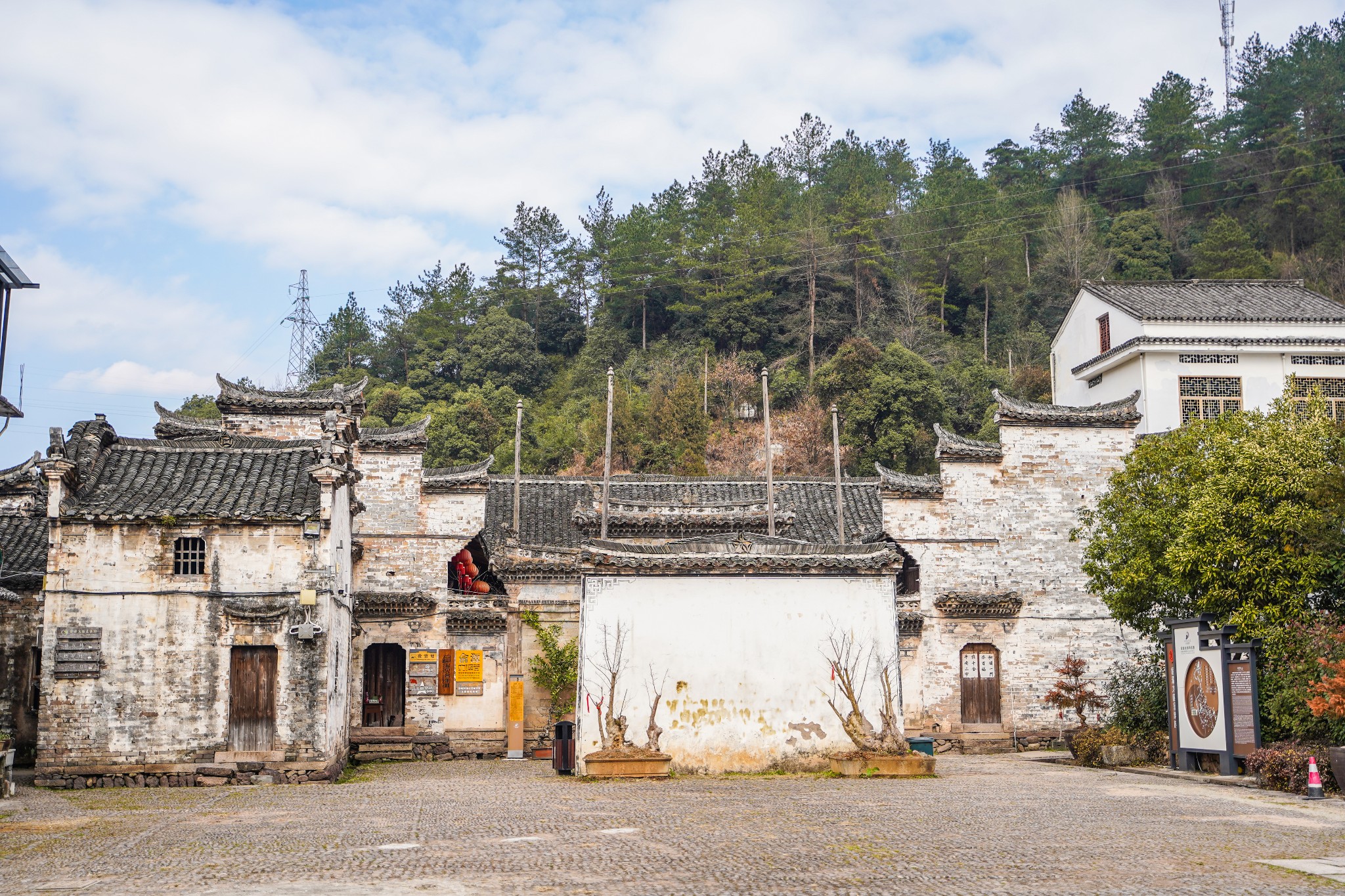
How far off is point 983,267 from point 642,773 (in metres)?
44.7

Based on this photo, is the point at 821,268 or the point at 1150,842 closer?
the point at 1150,842

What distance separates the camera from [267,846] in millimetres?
12172

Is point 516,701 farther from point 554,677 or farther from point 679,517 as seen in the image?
point 679,517

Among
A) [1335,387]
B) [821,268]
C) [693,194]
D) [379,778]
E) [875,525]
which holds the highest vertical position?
[693,194]

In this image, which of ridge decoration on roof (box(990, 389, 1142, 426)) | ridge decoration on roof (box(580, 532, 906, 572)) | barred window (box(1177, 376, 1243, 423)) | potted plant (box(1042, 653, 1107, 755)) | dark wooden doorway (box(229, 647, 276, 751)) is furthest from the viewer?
barred window (box(1177, 376, 1243, 423))

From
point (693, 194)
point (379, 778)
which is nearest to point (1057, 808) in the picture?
point (379, 778)

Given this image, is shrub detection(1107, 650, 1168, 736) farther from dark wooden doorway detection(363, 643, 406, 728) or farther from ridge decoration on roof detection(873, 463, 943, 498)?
dark wooden doorway detection(363, 643, 406, 728)

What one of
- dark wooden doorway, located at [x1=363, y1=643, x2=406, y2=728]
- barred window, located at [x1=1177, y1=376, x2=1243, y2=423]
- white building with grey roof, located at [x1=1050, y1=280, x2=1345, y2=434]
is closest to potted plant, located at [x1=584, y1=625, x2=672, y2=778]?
dark wooden doorway, located at [x1=363, y1=643, x2=406, y2=728]

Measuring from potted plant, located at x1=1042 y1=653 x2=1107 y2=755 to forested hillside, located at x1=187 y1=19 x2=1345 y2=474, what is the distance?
18.4 metres

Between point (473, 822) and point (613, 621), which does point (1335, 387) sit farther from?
point (473, 822)

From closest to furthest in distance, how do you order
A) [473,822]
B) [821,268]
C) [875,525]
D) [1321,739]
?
[473,822], [1321,739], [875,525], [821,268]

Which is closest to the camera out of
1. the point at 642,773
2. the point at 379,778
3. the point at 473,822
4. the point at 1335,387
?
the point at 473,822

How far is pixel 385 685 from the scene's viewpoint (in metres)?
27.8

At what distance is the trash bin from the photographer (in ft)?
69.1
